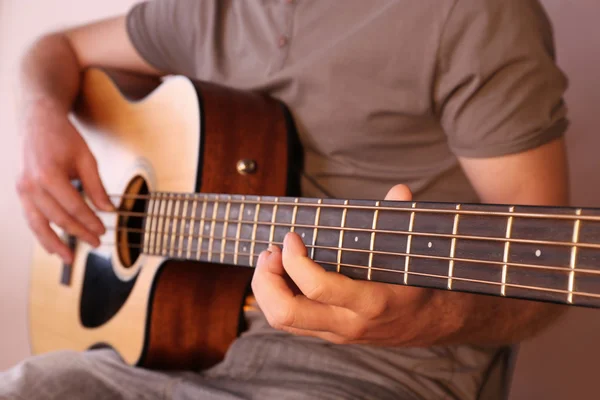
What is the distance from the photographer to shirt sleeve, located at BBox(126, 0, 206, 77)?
1.11m

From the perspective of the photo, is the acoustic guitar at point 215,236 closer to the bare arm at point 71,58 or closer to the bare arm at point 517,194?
the bare arm at point 71,58

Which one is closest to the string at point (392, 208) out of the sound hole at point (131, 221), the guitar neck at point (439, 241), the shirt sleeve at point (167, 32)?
the guitar neck at point (439, 241)

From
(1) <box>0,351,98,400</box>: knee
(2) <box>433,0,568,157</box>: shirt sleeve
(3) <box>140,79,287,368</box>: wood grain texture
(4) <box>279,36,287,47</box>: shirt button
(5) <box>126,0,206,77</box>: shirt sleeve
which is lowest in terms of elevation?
(1) <box>0,351,98,400</box>: knee

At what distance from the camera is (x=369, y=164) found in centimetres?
91

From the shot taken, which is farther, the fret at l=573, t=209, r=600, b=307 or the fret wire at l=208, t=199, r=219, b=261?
the fret wire at l=208, t=199, r=219, b=261

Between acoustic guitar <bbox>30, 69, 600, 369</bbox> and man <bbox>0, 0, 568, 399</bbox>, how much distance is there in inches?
1.7

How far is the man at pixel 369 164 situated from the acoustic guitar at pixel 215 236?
4 centimetres

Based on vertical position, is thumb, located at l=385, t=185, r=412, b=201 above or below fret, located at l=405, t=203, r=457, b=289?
above

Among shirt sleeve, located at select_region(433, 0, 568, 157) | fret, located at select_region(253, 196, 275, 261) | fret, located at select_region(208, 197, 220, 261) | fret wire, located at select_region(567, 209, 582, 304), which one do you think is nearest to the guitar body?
fret, located at select_region(208, 197, 220, 261)

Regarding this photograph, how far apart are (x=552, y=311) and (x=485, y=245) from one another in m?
0.37

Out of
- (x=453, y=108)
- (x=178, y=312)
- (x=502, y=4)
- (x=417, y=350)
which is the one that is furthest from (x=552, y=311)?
(x=178, y=312)

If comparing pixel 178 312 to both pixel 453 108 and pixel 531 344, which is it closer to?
pixel 453 108

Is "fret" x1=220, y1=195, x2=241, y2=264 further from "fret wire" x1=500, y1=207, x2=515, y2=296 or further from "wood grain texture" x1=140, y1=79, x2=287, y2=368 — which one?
"fret wire" x1=500, y1=207, x2=515, y2=296

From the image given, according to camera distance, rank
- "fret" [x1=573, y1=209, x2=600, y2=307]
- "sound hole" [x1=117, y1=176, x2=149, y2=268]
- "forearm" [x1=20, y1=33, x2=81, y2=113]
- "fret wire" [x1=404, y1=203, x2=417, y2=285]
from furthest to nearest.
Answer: "forearm" [x1=20, y1=33, x2=81, y2=113] → "sound hole" [x1=117, y1=176, x2=149, y2=268] → "fret wire" [x1=404, y1=203, x2=417, y2=285] → "fret" [x1=573, y1=209, x2=600, y2=307]
